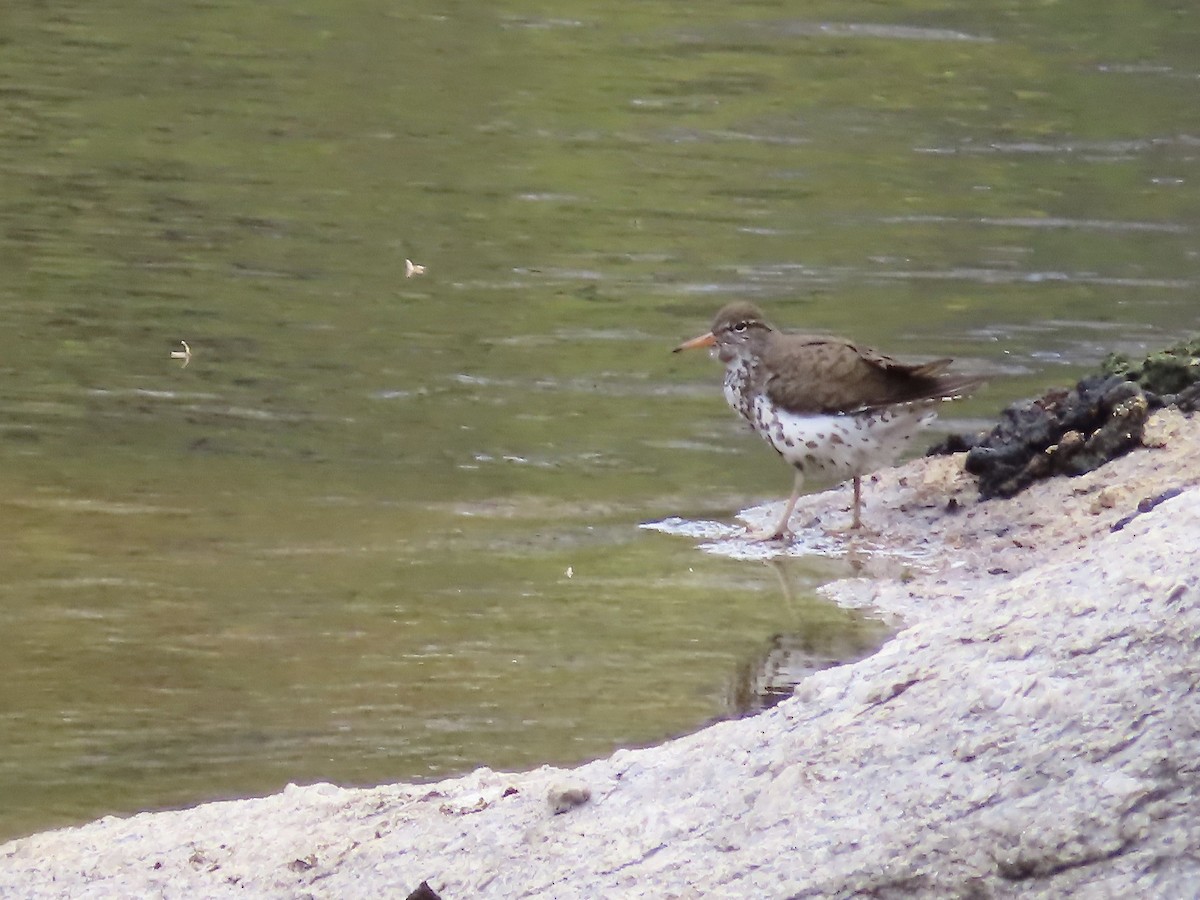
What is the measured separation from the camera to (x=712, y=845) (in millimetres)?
4996

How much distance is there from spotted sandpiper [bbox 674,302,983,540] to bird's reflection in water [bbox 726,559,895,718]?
1115 mm

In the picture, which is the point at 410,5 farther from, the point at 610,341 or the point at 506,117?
the point at 610,341

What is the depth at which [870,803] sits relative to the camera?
15.9 feet

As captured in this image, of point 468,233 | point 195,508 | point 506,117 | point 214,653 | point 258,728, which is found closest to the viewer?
point 258,728

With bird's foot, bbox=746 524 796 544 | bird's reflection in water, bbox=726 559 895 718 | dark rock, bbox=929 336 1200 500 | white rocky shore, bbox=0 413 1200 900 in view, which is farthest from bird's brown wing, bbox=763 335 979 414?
white rocky shore, bbox=0 413 1200 900

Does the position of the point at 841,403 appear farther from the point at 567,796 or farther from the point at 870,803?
the point at 870,803

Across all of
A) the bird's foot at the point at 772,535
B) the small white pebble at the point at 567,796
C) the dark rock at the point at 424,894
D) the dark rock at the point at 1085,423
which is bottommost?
the bird's foot at the point at 772,535

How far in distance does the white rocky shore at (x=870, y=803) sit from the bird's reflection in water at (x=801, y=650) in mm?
1543

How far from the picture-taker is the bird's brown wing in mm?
9531

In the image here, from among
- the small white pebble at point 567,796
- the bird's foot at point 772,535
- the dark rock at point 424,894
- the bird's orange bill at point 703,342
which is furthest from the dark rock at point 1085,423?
the dark rock at point 424,894

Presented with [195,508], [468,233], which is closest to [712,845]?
[195,508]

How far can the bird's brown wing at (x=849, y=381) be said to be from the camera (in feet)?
31.3

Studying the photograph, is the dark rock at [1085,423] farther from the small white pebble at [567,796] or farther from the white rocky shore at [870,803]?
the small white pebble at [567,796]

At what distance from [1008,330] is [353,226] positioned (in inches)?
186
